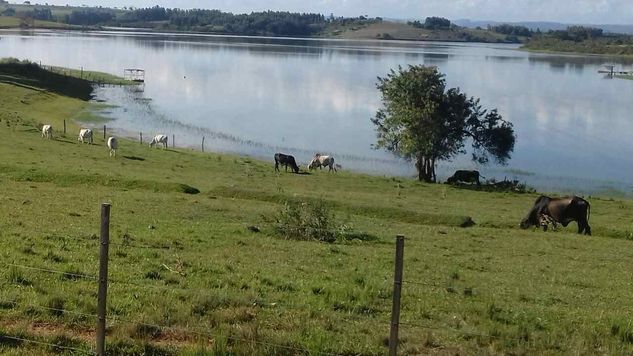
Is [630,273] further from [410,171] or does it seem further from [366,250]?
[410,171]

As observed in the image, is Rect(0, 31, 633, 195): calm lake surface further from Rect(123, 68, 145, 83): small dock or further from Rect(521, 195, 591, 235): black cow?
Rect(521, 195, 591, 235): black cow

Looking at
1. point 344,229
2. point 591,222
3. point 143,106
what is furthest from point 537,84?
point 344,229

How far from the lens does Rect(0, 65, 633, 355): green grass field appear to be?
9.22 m

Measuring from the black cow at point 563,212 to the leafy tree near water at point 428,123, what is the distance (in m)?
19.8

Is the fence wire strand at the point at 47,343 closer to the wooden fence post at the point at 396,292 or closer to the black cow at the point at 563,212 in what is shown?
the wooden fence post at the point at 396,292

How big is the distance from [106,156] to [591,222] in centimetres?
2663

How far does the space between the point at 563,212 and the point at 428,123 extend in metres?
21.1

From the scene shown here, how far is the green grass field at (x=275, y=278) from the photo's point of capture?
9219 millimetres

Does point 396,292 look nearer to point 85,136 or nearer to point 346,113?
point 85,136

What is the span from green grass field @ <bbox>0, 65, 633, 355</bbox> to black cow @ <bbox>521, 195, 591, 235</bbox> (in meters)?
0.83

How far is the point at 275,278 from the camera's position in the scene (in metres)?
12.8

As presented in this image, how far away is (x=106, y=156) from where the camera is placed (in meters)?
42.4

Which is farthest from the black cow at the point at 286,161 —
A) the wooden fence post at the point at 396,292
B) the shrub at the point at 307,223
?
the wooden fence post at the point at 396,292

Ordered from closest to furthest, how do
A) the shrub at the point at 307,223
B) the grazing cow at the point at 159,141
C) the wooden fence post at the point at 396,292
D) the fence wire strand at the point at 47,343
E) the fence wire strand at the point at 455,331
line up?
the wooden fence post at the point at 396,292 < the fence wire strand at the point at 47,343 < the fence wire strand at the point at 455,331 < the shrub at the point at 307,223 < the grazing cow at the point at 159,141
